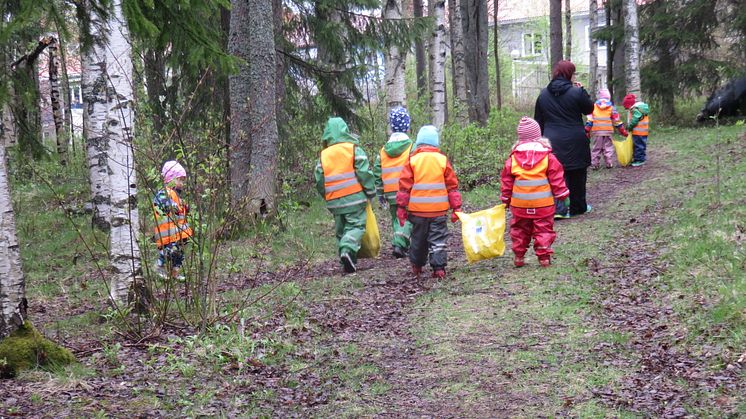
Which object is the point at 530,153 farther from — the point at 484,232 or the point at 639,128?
the point at 639,128

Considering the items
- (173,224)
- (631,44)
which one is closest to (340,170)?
(173,224)

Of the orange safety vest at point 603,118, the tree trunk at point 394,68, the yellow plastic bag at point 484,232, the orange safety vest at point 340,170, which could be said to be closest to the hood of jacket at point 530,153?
the yellow plastic bag at point 484,232

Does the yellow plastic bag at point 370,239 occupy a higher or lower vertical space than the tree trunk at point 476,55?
lower

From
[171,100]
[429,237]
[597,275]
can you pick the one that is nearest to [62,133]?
[171,100]

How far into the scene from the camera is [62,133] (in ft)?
70.9

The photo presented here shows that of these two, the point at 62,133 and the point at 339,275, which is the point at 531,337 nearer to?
the point at 339,275

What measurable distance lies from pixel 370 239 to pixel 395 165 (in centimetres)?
111

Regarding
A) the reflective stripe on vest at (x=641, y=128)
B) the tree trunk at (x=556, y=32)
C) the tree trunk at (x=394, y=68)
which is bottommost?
the reflective stripe on vest at (x=641, y=128)

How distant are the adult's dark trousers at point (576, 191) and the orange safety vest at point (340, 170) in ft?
12.5

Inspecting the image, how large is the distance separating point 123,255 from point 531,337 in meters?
3.69

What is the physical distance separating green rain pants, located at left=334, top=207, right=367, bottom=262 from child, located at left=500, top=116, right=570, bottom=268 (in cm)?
189

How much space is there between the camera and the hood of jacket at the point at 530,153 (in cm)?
910

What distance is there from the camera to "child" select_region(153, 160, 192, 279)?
271 inches

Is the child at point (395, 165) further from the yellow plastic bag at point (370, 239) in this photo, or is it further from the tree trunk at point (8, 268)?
the tree trunk at point (8, 268)
